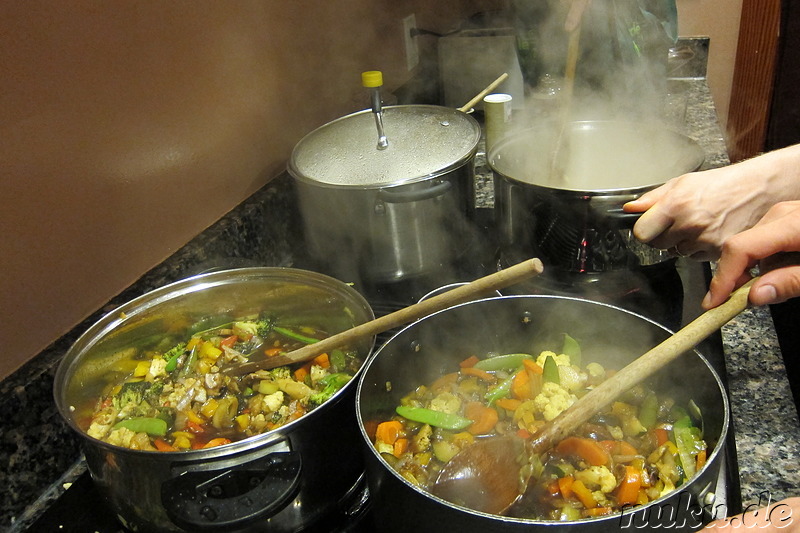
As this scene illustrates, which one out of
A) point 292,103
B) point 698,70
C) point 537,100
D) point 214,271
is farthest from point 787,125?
point 214,271

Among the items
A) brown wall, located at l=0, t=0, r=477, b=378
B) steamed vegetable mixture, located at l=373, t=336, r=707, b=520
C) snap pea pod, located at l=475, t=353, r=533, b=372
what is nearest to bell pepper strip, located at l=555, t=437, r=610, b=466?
steamed vegetable mixture, located at l=373, t=336, r=707, b=520

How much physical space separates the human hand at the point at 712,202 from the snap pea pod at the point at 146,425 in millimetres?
917

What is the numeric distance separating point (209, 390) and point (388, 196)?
20.6 inches

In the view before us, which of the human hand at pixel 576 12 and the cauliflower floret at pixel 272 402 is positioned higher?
the human hand at pixel 576 12

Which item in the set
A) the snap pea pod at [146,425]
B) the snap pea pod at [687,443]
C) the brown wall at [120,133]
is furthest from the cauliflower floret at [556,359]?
the brown wall at [120,133]

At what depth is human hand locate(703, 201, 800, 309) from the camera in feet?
2.93

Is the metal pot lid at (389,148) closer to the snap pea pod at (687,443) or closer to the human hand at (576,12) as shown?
the human hand at (576,12)

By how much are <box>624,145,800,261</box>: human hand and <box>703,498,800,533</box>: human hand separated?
499 mm

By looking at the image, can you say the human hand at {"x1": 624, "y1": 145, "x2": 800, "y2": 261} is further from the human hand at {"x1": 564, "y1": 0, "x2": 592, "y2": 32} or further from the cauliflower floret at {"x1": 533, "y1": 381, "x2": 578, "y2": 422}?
the human hand at {"x1": 564, "y1": 0, "x2": 592, "y2": 32}

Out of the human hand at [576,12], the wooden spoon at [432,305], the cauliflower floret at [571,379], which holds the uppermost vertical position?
the human hand at [576,12]

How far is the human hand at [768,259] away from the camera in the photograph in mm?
892

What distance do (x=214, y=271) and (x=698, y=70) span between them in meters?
2.70

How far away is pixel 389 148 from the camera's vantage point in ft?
4.97

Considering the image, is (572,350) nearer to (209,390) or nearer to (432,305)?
(432,305)
